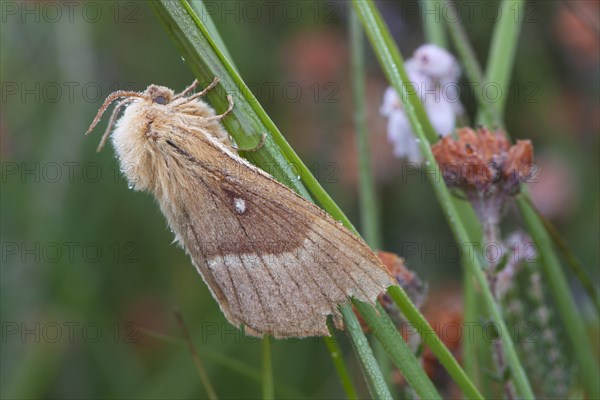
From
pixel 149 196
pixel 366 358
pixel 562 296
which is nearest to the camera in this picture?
pixel 366 358

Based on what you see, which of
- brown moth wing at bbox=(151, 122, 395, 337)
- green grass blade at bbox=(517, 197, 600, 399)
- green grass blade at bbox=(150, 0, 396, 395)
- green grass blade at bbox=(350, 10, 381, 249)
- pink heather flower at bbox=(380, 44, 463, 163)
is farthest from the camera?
pink heather flower at bbox=(380, 44, 463, 163)

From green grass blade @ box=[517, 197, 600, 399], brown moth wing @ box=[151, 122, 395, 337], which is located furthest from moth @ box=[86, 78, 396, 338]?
green grass blade @ box=[517, 197, 600, 399]

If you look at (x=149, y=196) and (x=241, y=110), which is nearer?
(x=241, y=110)

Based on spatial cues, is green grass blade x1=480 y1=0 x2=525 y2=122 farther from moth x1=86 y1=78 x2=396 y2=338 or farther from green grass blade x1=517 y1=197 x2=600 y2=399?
moth x1=86 y1=78 x2=396 y2=338

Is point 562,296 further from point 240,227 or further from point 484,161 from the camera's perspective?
point 240,227

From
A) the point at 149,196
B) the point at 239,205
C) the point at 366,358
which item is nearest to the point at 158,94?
the point at 239,205

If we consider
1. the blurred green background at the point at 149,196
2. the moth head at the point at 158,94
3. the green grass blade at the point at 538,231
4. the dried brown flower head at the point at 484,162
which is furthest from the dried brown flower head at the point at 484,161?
the blurred green background at the point at 149,196

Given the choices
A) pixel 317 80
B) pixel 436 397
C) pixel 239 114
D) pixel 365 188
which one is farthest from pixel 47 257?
pixel 436 397
